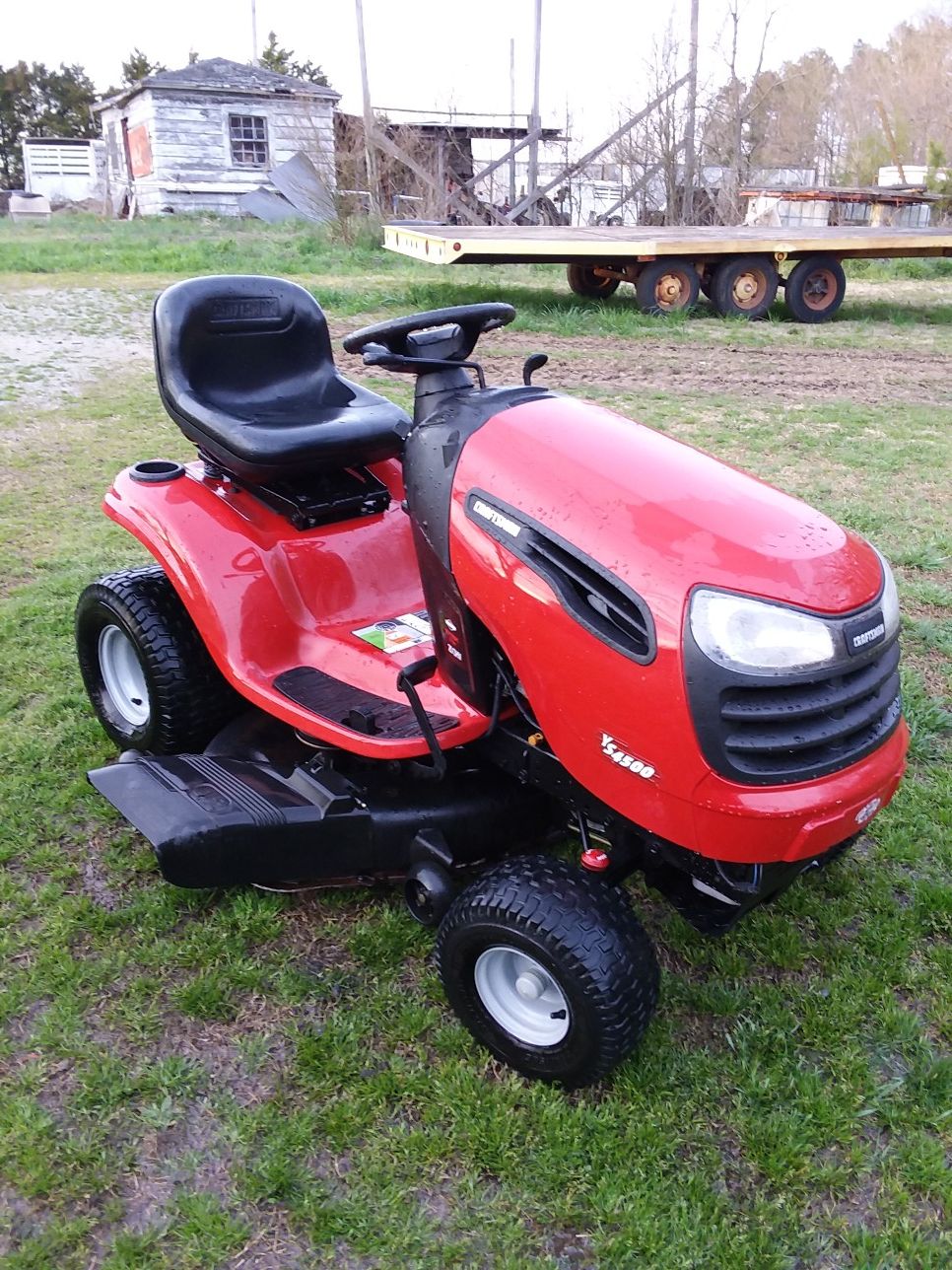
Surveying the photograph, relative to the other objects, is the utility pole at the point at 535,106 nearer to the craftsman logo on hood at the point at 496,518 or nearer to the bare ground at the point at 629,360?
the bare ground at the point at 629,360

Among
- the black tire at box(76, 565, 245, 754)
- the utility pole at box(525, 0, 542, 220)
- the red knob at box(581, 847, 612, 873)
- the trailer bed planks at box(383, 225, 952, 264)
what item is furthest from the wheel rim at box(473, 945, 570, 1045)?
the utility pole at box(525, 0, 542, 220)

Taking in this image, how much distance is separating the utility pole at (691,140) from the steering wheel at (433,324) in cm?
1610

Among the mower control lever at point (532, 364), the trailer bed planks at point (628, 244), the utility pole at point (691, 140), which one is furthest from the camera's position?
the utility pole at point (691, 140)

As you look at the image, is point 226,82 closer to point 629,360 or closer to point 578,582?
point 629,360

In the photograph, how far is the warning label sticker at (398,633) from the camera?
8.35 feet

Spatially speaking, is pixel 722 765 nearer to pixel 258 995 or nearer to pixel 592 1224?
pixel 592 1224

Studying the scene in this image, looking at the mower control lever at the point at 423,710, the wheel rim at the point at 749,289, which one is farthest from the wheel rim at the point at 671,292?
the mower control lever at the point at 423,710

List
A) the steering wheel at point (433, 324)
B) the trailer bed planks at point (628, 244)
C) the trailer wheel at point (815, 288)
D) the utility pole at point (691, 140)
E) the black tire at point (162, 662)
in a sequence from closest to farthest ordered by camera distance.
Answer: the steering wheel at point (433, 324)
the black tire at point (162, 662)
the trailer bed planks at point (628, 244)
the trailer wheel at point (815, 288)
the utility pole at point (691, 140)

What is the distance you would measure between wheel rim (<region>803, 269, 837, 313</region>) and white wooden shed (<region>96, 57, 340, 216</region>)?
51.4 feet

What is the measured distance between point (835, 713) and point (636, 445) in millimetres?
611

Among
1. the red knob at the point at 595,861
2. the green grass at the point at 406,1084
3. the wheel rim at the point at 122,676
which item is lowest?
the green grass at the point at 406,1084

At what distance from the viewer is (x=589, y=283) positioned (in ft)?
38.6

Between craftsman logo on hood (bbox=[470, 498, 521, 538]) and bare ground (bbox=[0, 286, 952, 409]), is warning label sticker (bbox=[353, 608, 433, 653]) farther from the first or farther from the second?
bare ground (bbox=[0, 286, 952, 409])

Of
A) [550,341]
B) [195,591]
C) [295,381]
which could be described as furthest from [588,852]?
[550,341]
